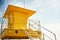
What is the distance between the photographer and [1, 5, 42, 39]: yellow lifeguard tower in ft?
42.3

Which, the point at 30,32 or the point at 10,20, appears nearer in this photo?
the point at 30,32

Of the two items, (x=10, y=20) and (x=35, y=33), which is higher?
(x=10, y=20)

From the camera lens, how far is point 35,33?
13.5 meters

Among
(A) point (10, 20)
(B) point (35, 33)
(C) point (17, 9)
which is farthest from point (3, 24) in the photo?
(B) point (35, 33)

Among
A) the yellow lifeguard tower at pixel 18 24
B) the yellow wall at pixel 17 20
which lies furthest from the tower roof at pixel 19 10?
the yellow wall at pixel 17 20

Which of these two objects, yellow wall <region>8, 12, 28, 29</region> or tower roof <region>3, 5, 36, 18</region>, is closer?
yellow wall <region>8, 12, 28, 29</region>

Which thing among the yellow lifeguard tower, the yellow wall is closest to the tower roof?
the yellow lifeguard tower

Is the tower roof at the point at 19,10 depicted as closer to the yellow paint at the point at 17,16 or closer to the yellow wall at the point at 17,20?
the yellow paint at the point at 17,16

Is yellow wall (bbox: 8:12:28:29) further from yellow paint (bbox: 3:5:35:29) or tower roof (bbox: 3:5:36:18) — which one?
tower roof (bbox: 3:5:36:18)

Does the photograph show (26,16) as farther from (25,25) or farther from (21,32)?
(21,32)

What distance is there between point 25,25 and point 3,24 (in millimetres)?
1668

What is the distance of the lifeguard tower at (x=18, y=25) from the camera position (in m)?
12.9

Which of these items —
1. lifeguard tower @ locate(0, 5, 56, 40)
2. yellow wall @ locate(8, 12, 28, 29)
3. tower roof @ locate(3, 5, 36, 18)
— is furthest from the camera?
tower roof @ locate(3, 5, 36, 18)

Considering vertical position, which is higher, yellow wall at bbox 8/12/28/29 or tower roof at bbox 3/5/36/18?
tower roof at bbox 3/5/36/18
